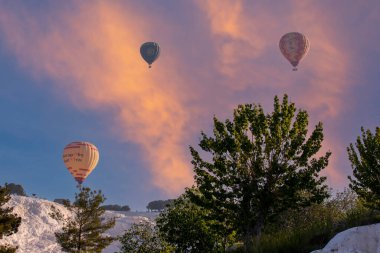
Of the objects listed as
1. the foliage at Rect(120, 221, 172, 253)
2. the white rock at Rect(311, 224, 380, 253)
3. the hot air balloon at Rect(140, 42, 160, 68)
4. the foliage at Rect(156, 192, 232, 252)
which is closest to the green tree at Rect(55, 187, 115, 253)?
the foliage at Rect(120, 221, 172, 253)

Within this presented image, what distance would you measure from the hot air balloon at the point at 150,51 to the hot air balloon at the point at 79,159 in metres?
27.0

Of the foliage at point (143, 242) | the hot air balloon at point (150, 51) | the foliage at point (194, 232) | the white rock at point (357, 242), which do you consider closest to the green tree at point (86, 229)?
the foliage at point (143, 242)

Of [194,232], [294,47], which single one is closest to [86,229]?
[194,232]

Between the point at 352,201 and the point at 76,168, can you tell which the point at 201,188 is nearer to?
the point at 352,201

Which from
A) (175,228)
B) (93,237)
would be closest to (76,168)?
(93,237)

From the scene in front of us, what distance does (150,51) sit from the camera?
97812 millimetres

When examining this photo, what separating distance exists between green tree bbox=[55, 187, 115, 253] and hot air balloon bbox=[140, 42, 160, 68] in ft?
120

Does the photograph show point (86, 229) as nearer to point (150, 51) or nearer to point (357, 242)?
point (150, 51)

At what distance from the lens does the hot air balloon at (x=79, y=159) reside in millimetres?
107875

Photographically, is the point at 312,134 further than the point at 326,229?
Yes

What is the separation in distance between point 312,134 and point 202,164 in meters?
8.63

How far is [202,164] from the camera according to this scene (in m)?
37.5

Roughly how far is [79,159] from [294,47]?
178 ft

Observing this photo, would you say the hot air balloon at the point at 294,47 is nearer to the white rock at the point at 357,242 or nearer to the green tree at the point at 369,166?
the green tree at the point at 369,166
